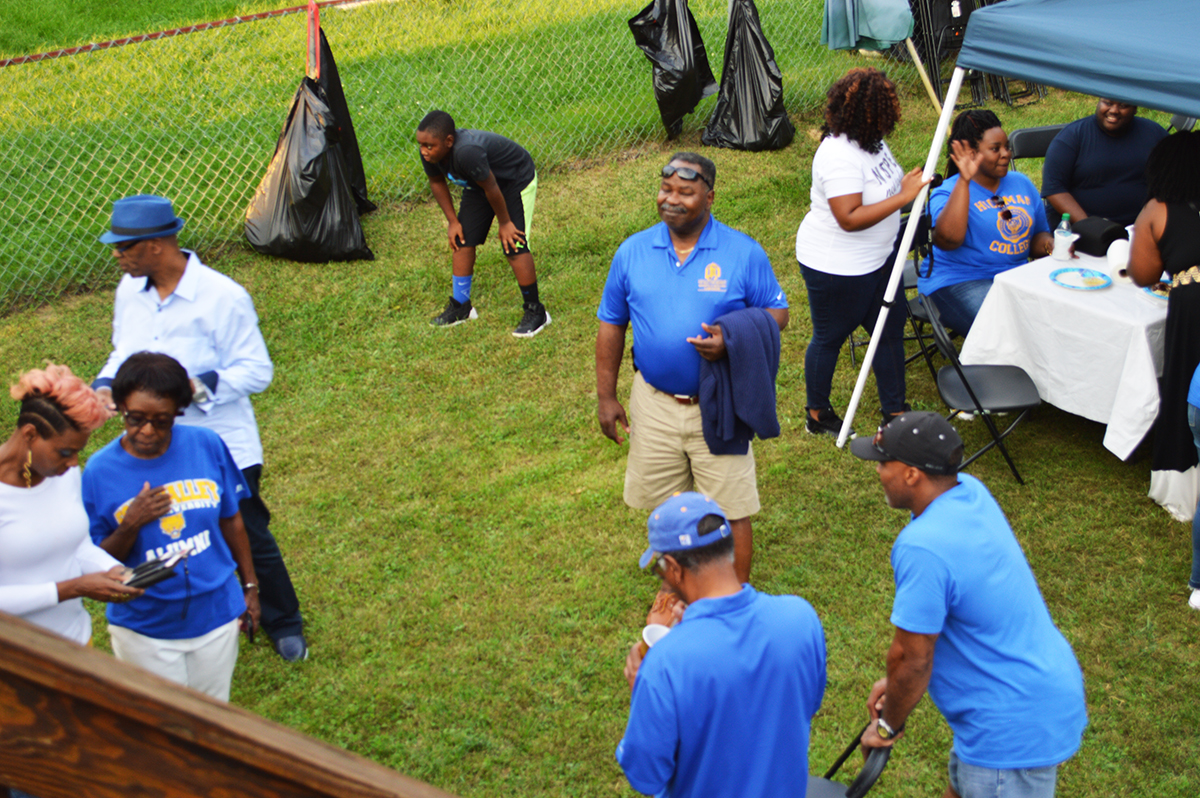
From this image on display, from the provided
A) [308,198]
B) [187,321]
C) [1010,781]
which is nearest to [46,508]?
[187,321]

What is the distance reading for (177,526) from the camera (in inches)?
117

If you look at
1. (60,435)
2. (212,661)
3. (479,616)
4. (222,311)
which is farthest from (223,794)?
(479,616)

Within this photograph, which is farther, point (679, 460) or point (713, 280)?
point (679, 460)

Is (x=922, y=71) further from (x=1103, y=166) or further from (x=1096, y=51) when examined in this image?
(x=1096, y=51)

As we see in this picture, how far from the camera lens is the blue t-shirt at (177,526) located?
2920 millimetres

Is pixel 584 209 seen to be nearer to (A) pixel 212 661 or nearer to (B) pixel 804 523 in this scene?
(B) pixel 804 523

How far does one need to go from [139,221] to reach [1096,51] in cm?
406

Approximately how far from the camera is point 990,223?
5.43 meters

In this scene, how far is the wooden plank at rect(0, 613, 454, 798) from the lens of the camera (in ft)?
3.02

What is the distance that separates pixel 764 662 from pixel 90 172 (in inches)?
340

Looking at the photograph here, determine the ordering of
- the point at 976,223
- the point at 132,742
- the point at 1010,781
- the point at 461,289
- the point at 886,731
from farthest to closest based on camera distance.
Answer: the point at 461,289, the point at 976,223, the point at 886,731, the point at 1010,781, the point at 132,742

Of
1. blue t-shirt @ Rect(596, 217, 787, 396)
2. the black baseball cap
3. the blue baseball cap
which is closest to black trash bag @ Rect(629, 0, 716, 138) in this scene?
blue t-shirt @ Rect(596, 217, 787, 396)

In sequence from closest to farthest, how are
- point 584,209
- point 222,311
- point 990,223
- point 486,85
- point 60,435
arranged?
1. point 60,435
2. point 222,311
3. point 990,223
4. point 584,209
5. point 486,85

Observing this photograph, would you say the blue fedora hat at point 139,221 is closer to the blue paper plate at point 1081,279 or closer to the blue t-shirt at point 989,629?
the blue t-shirt at point 989,629
